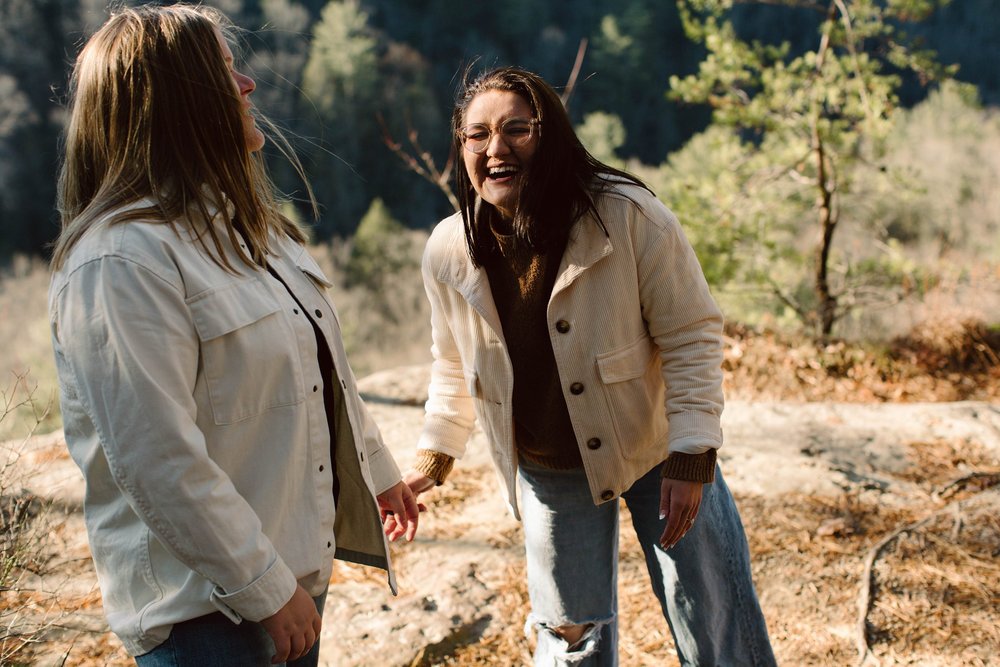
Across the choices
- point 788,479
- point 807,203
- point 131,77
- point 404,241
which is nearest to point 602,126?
point 404,241

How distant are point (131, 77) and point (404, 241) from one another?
30.3 meters

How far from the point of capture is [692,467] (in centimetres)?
169

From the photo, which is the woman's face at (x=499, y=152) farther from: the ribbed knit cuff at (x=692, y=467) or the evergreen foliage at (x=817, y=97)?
the evergreen foliage at (x=817, y=97)

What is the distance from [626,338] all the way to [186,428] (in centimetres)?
97

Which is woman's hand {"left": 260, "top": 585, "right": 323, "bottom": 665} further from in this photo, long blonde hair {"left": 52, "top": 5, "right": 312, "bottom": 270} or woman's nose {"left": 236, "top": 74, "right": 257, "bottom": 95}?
woman's nose {"left": 236, "top": 74, "right": 257, "bottom": 95}

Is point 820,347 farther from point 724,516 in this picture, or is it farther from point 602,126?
point 602,126

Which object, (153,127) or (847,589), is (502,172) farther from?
(847,589)

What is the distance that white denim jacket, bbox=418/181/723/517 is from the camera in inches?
67.9

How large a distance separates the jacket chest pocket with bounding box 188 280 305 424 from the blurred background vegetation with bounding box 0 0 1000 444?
0.41 meters

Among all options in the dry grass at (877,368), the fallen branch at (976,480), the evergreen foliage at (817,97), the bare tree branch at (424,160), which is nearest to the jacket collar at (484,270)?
the fallen branch at (976,480)

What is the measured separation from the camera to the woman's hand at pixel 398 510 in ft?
6.02

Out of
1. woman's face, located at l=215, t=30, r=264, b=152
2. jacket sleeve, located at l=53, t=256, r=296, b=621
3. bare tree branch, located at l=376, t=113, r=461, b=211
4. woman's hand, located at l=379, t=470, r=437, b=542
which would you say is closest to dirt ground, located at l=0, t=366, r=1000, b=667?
woman's hand, located at l=379, t=470, r=437, b=542

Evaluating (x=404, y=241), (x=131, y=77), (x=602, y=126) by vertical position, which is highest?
(x=602, y=126)

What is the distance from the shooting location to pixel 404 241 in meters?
31.2
